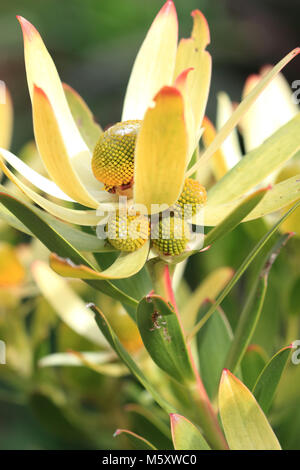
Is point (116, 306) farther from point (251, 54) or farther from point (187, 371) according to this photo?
point (251, 54)

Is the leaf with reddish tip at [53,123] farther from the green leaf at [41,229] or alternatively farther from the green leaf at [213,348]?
the green leaf at [213,348]

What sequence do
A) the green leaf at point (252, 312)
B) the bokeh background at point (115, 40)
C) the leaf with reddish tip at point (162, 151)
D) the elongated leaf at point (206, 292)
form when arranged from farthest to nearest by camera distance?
the bokeh background at point (115, 40) < the elongated leaf at point (206, 292) < the green leaf at point (252, 312) < the leaf with reddish tip at point (162, 151)

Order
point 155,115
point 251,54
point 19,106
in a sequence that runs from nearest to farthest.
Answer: point 155,115 → point 19,106 → point 251,54

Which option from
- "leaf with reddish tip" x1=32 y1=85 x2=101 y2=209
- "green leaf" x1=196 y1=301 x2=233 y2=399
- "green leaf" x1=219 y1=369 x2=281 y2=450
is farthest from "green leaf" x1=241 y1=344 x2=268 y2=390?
"leaf with reddish tip" x1=32 y1=85 x2=101 y2=209

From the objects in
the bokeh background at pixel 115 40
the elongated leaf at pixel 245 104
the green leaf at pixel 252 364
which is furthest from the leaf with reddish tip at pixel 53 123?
the bokeh background at pixel 115 40

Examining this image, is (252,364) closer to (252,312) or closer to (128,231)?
(252,312)

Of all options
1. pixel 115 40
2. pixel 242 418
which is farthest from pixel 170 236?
pixel 115 40
